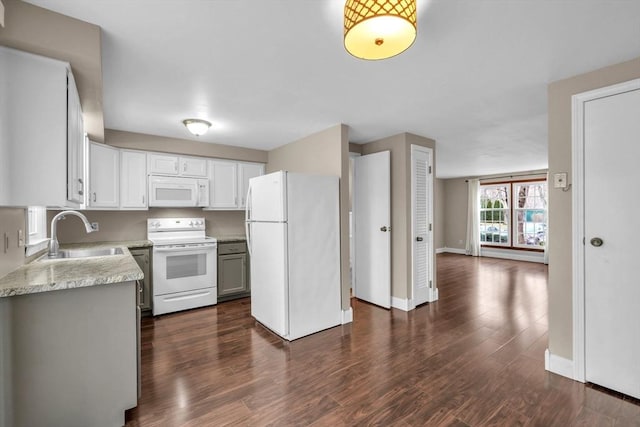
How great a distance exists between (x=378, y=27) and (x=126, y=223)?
4034 millimetres

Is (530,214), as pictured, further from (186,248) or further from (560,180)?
(186,248)

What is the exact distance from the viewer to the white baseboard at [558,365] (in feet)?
7.29

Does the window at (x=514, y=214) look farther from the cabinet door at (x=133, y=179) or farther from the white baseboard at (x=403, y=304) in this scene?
the cabinet door at (x=133, y=179)

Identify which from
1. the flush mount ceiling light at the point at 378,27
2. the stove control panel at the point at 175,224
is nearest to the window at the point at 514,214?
the stove control panel at the point at 175,224

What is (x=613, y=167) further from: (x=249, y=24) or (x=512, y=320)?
(x=249, y=24)

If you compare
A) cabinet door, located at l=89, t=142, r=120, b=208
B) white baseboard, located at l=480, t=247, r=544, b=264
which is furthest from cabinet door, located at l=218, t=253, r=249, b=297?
Answer: white baseboard, located at l=480, t=247, r=544, b=264

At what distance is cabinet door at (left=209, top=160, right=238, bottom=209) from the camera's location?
4347mm

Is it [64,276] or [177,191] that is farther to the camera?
[177,191]

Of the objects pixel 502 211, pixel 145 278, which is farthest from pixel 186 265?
pixel 502 211

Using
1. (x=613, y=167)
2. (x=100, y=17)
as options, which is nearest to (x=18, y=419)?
(x=100, y=17)

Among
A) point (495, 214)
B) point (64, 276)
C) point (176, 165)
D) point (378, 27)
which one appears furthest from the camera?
point (495, 214)

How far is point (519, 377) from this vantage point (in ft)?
7.35

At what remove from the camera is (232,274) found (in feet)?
13.8

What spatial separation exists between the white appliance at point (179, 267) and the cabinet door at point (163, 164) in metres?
0.69
